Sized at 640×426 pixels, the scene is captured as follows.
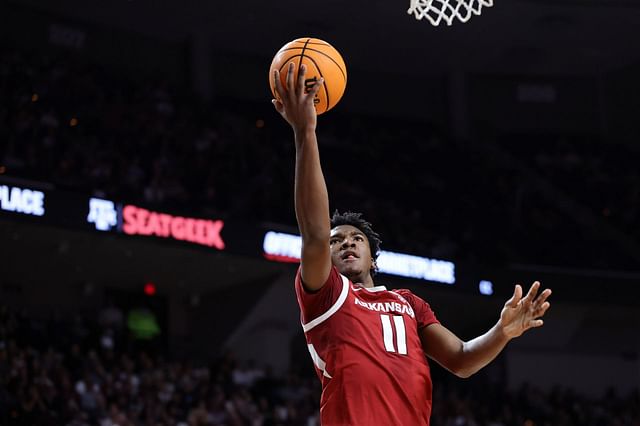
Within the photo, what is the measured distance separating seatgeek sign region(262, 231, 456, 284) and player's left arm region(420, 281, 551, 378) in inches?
448

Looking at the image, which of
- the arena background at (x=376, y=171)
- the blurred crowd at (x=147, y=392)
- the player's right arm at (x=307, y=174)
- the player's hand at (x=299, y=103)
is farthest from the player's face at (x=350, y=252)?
the arena background at (x=376, y=171)

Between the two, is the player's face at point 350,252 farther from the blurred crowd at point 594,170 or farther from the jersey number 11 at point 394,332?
the blurred crowd at point 594,170

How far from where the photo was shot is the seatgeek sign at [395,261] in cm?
1658

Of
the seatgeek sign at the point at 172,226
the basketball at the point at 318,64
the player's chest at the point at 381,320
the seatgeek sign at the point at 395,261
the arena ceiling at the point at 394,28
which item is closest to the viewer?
the player's chest at the point at 381,320

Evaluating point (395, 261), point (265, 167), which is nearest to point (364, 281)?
point (395, 261)

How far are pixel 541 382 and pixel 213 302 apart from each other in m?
6.83

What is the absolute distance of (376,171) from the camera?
21312 mm

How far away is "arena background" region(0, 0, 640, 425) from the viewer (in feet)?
55.8

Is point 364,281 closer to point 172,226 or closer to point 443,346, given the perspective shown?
point 443,346

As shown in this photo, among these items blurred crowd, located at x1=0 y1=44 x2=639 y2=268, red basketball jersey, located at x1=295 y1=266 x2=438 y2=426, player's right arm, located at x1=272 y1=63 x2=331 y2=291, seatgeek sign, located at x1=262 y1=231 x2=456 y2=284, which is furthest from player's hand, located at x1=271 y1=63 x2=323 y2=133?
seatgeek sign, located at x1=262 y1=231 x2=456 y2=284

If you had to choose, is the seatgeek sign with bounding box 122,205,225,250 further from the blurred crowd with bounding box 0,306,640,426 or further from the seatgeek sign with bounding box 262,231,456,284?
the blurred crowd with bounding box 0,306,640,426

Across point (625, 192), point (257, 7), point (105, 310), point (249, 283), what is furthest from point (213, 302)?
point (625, 192)

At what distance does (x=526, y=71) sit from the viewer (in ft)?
81.4

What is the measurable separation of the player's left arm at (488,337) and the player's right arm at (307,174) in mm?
814
